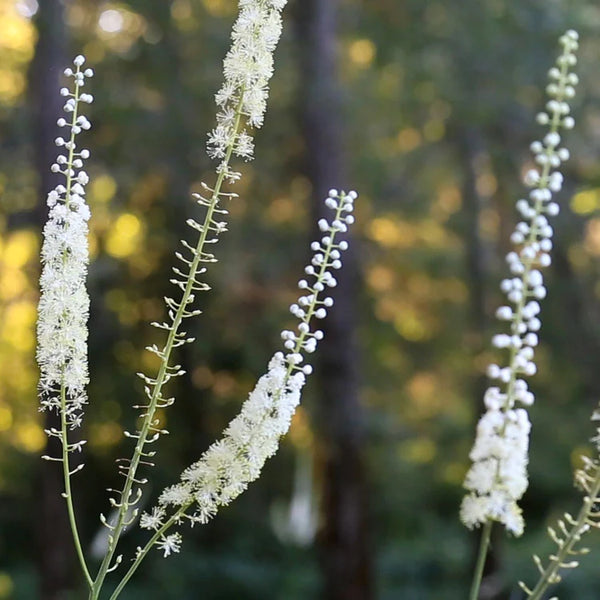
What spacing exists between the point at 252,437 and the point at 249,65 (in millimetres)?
595

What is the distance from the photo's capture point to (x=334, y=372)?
25.7 feet

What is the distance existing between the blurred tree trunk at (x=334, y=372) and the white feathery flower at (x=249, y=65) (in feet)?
20.6

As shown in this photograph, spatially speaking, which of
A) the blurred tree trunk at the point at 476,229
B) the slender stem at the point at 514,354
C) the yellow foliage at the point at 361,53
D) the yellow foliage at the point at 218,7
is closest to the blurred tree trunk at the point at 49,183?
the yellow foliage at the point at 218,7

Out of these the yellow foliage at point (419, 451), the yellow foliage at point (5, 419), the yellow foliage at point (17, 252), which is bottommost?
the yellow foliage at point (419, 451)

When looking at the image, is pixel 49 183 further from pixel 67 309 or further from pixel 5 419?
pixel 5 419

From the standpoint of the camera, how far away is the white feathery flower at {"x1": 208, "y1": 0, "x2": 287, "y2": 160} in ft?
4.88

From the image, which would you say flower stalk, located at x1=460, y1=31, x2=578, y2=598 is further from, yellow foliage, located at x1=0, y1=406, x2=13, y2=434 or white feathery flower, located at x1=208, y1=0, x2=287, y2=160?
yellow foliage, located at x1=0, y1=406, x2=13, y2=434

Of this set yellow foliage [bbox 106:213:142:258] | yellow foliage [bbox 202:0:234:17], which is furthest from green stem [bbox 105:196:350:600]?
yellow foliage [bbox 106:213:142:258]

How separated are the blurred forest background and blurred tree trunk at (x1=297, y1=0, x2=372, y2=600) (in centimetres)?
2

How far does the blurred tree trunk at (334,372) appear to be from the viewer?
784cm

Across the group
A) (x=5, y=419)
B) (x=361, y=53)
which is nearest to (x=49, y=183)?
(x=361, y=53)

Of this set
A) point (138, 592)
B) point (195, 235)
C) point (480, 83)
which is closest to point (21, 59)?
point (195, 235)

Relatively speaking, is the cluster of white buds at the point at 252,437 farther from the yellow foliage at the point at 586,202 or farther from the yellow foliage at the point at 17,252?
the yellow foliage at the point at 17,252

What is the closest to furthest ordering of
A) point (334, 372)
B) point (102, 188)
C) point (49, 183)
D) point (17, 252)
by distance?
point (334, 372)
point (49, 183)
point (102, 188)
point (17, 252)
